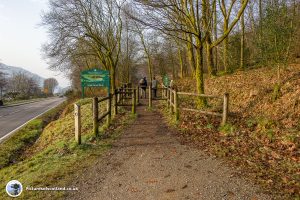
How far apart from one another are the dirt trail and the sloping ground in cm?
57

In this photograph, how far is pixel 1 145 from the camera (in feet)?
36.2

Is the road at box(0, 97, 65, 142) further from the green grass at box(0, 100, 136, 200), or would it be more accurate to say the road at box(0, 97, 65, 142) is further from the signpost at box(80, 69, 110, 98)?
the green grass at box(0, 100, 136, 200)

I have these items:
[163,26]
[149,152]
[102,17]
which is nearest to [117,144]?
[149,152]

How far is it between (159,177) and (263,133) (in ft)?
12.9

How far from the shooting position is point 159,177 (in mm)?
4566

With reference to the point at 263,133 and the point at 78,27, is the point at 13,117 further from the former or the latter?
the point at 263,133

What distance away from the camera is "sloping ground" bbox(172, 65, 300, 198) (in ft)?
14.7

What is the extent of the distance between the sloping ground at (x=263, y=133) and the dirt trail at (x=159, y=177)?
565mm

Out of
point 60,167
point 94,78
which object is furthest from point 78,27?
point 60,167

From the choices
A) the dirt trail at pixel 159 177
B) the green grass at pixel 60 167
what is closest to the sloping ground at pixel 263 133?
the dirt trail at pixel 159 177

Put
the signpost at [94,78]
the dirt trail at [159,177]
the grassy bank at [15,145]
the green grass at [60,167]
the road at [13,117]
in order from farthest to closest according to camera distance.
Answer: the road at [13,117] < the signpost at [94,78] < the grassy bank at [15,145] < the green grass at [60,167] < the dirt trail at [159,177]

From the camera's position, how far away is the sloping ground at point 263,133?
14.7 feet

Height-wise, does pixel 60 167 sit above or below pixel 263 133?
below

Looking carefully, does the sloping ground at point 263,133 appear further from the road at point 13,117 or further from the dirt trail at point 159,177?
the road at point 13,117
